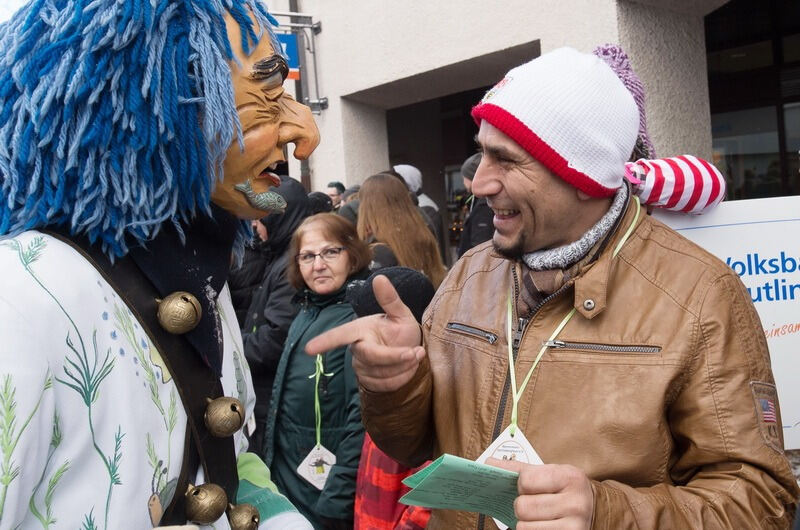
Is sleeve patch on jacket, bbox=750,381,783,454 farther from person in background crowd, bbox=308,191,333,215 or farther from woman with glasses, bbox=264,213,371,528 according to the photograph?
person in background crowd, bbox=308,191,333,215

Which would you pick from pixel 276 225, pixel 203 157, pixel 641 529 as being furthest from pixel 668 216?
pixel 276 225

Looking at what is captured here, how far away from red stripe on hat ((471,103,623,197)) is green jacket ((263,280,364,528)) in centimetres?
144

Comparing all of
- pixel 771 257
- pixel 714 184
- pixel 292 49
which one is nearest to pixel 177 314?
pixel 714 184

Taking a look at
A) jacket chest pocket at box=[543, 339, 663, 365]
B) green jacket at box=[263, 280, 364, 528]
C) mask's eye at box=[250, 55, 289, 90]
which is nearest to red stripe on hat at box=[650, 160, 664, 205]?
jacket chest pocket at box=[543, 339, 663, 365]

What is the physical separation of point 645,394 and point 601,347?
135mm

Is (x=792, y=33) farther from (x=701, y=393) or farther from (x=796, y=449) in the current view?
(x=701, y=393)

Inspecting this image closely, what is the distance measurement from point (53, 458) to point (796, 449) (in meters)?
2.19

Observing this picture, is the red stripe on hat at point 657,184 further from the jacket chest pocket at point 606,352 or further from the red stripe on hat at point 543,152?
the jacket chest pocket at point 606,352

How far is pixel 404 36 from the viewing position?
6922mm

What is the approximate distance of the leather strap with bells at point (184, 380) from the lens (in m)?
1.25

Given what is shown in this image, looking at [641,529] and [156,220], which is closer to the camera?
[156,220]

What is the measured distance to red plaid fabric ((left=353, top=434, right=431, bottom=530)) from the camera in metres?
2.46

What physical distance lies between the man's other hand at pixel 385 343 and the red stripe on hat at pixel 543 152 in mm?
455

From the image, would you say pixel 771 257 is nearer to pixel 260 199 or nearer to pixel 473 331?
pixel 473 331
